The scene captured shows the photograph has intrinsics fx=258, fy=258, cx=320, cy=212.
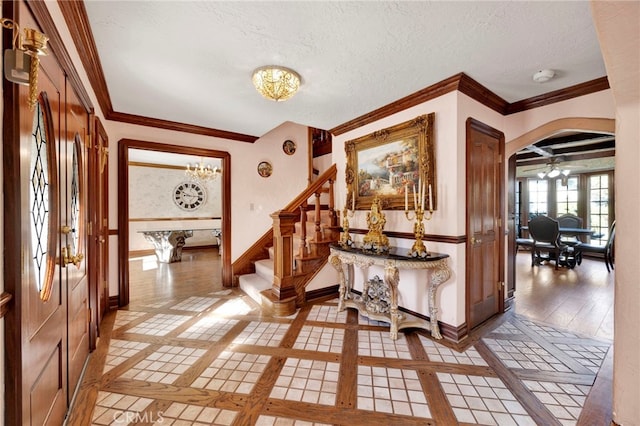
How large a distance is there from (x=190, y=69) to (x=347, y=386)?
2775 mm

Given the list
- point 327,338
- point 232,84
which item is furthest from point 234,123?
point 327,338

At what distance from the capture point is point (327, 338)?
7.96ft

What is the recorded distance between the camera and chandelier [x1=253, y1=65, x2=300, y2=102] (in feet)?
7.11

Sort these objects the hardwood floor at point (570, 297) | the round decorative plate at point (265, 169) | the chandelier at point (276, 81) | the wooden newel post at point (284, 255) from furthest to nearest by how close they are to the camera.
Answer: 1. the round decorative plate at point (265, 169)
2. the wooden newel post at point (284, 255)
3. the hardwood floor at point (570, 297)
4. the chandelier at point (276, 81)

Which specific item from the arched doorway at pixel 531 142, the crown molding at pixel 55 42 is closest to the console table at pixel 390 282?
the arched doorway at pixel 531 142

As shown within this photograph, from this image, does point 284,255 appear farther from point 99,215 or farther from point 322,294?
point 99,215

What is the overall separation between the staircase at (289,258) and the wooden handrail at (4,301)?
2167 mm

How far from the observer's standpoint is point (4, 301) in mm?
857

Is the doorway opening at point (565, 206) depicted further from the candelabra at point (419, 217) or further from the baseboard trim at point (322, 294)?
the baseboard trim at point (322, 294)

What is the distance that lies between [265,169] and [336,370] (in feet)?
11.0

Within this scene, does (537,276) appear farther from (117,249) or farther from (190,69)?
(117,249)

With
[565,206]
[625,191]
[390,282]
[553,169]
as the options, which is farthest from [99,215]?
[565,206]

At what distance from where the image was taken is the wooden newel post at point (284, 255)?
9.78 feet

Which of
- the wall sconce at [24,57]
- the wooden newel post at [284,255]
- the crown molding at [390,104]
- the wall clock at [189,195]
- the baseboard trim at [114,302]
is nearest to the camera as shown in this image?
the wall sconce at [24,57]
